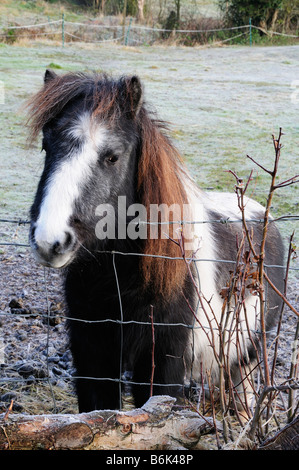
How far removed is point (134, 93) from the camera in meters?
2.48

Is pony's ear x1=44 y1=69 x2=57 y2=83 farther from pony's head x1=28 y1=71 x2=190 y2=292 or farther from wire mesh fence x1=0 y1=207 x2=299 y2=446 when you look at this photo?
wire mesh fence x1=0 y1=207 x2=299 y2=446

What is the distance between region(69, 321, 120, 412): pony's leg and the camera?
2.62 m

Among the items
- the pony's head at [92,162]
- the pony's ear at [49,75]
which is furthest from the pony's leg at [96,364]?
the pony's ear at [49,75]

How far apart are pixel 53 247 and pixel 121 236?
1.62 ft

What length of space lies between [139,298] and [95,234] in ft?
1.34

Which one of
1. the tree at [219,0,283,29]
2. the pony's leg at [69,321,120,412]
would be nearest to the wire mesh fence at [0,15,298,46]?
the tree at [219,0,283,29]

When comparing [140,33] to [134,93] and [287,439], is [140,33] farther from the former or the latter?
[287,439]

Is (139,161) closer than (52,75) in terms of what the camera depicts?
Yes

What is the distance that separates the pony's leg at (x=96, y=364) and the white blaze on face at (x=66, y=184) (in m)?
0.71

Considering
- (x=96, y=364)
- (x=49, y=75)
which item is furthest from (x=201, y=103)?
(x=96, y=364)

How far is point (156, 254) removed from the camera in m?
2.54

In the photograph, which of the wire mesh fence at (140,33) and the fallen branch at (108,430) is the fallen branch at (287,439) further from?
the wire mesh fence at (140,33)
